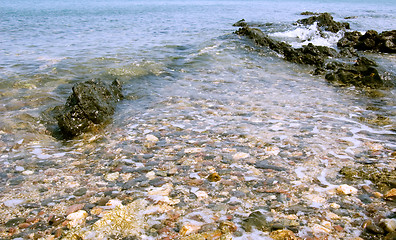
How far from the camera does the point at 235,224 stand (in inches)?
150

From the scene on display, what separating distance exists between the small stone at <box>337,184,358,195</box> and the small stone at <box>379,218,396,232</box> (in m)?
0.76

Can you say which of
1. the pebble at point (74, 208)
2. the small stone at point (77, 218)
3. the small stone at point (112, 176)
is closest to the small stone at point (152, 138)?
the small stone at point (112, 176)

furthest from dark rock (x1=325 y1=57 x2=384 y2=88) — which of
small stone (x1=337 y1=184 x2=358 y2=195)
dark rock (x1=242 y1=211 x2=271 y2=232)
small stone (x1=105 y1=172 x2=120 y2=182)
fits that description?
small stone (x1=105 y1=172 x2=120 y2=182)

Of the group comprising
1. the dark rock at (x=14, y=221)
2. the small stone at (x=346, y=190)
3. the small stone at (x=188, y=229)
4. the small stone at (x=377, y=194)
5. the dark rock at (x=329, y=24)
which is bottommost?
the small stone at (x=188, y=229)

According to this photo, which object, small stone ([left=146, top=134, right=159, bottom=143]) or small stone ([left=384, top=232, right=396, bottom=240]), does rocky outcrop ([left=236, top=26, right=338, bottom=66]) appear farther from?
small stone ([left=384, top=232, right=396, bottom=240])

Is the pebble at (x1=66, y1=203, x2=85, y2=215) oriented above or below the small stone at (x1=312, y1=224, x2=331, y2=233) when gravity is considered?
above

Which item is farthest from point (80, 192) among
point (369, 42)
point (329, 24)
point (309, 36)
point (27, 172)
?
point (329, 24)

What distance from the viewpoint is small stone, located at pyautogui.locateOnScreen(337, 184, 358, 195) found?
4.40 m

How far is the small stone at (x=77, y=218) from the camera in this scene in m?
3.79

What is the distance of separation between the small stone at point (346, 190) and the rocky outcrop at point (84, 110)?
5587 millimetres

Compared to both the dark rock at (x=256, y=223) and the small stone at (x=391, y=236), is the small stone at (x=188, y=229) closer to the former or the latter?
the dark rock at (x=256, y=223)

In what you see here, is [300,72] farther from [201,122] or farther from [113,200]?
[113,200]

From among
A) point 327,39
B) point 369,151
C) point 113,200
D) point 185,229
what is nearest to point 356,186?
point 369,151

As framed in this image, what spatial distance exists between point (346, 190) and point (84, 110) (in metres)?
5.93
